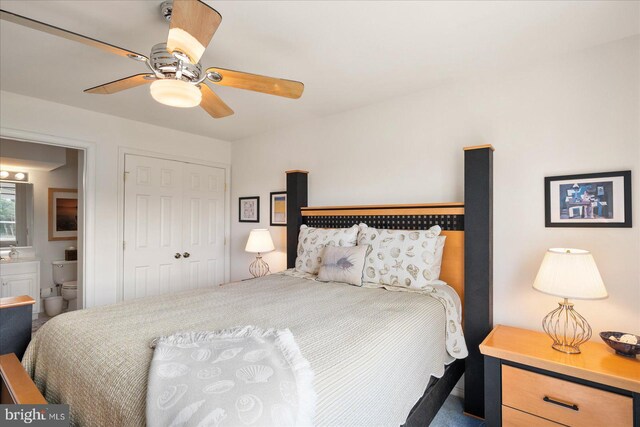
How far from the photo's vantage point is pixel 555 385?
1.62 meters

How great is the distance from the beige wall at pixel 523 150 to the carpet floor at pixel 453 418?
68 cm

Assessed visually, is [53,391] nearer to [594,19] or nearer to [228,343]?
[228,343]

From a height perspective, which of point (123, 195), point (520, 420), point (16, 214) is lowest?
point (520, 420)

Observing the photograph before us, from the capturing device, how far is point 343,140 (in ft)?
10.5

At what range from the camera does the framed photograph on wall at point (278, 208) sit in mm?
3688

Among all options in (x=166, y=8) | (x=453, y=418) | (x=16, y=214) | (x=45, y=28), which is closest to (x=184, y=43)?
(x=166, y=8)

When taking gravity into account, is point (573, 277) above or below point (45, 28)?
below

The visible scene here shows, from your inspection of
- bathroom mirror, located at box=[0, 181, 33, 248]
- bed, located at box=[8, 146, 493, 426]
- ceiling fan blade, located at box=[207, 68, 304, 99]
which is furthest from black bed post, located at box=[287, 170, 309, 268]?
bathroom mirror, located at box=[0, 181, 33, 248]

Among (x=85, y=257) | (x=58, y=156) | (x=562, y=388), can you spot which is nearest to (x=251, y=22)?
(x=562, y=388)

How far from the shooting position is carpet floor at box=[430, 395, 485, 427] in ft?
6.75

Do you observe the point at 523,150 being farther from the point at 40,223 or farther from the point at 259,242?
the point at 40,223

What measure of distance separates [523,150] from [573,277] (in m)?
0.95

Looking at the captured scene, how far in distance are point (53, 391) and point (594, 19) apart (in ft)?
10.5

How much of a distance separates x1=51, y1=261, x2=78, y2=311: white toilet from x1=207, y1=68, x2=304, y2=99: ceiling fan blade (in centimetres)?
408
